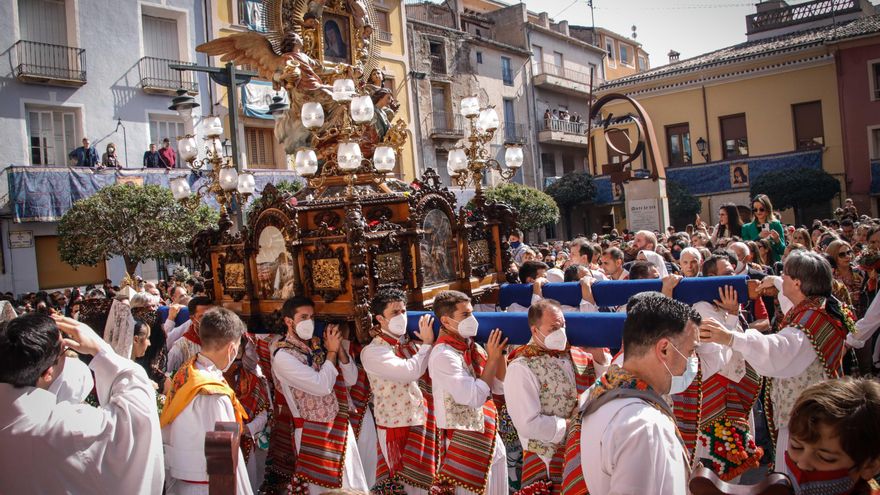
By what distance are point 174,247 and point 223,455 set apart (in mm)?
14526

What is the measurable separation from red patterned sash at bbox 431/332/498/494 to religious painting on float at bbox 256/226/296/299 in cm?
154

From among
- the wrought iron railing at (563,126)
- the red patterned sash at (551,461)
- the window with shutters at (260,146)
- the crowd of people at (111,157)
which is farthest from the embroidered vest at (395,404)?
the wrought iron railing at (563,126)

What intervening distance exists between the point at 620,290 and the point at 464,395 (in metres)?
1.78

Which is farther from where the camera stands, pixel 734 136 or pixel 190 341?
pixel 734 136

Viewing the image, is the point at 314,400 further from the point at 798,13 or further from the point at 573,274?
the point at 798,13

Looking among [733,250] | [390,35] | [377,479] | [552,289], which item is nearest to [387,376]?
[377,479]

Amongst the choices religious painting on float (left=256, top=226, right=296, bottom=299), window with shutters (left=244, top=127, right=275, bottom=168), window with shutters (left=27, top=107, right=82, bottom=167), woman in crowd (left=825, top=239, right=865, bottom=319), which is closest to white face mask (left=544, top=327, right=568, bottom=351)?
religious painting on float (left=256, top=226, right=296, bottom=299)

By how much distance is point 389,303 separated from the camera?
15.8 feet

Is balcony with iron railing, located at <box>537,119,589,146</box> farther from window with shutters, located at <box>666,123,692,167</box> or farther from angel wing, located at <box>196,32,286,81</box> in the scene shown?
angel wing, located at <box>196,32,286,81</box>

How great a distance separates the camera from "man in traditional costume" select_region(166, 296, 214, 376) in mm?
5863

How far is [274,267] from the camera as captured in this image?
566 centimetres

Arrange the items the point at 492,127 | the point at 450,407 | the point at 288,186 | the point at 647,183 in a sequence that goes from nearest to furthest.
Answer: the point at 450,407, the point at 492,127, the point at 647,183, the point at 288,186

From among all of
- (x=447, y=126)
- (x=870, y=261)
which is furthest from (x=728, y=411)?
(x=447, y=126)

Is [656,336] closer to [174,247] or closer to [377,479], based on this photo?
[377,479]
